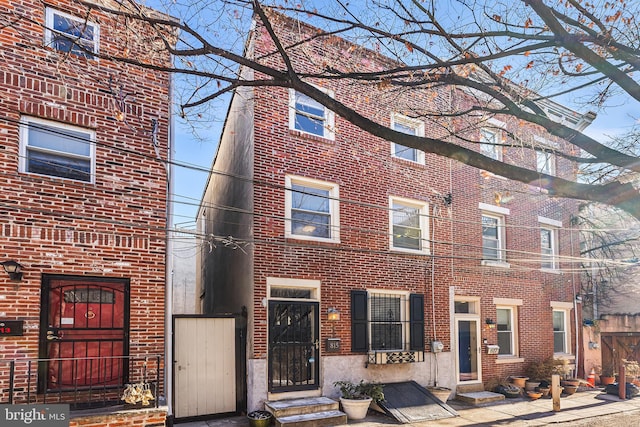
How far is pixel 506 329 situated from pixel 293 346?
7455mm

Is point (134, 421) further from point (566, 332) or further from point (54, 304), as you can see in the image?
point (566, 332)

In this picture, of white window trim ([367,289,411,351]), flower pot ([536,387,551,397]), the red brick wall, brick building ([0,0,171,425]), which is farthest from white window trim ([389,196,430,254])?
brick building ([0,0,171,425])

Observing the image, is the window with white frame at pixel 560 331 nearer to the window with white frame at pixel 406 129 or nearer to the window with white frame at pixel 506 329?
the window with white frame at pixel 506 329

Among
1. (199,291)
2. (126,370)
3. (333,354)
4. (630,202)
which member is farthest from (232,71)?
(199,291)

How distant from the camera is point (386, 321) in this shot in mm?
12102

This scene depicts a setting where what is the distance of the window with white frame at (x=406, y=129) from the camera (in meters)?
12.9

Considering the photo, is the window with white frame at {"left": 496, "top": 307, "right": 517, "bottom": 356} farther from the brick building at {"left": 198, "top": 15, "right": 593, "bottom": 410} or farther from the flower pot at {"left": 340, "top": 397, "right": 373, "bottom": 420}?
the flower pot at {"left": 340, "top": 397, "right": 373, "bottom": 420}

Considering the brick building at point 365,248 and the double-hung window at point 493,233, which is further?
the double-hung window at point 493,233

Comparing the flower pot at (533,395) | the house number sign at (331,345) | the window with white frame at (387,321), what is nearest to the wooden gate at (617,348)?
the flower pot at (533,395)

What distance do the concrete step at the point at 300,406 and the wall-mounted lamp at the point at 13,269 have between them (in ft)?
16.7

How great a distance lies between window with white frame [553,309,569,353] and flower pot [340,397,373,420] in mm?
8919

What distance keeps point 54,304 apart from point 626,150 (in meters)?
8.86

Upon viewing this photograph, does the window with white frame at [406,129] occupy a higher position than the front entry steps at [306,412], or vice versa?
the window with white frame at [406,129]

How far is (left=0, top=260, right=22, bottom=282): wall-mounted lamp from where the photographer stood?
7398 mm
